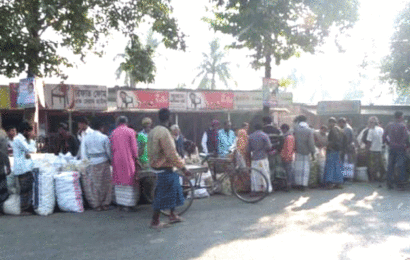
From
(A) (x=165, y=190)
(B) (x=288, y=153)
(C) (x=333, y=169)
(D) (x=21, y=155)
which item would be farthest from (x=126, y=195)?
(C) (x=333, y=169)

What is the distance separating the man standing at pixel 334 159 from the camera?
8.98m

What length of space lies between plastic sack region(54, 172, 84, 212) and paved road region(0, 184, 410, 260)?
205mm

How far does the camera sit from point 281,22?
39.4 feet

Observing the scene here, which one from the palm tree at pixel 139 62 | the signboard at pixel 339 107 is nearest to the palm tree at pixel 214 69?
the signboard at pixel 339 107

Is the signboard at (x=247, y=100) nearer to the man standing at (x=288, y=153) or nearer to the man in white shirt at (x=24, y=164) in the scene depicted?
the man standing at (x=288, y=153)

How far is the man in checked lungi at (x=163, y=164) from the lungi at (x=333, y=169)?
4536 millimetres

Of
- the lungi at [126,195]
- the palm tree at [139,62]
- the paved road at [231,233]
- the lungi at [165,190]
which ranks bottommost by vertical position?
the paved road at [231,233]

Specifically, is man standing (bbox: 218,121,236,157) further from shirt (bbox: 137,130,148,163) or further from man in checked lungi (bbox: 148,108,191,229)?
man in checked lungi (bbox: 148,108,191,229)

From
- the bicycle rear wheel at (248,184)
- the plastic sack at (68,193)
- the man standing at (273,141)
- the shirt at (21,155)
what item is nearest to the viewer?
the shirt at (21,155)

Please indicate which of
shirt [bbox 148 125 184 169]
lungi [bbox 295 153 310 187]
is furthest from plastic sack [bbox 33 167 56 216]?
lungi [bbox 295 153 310 187]

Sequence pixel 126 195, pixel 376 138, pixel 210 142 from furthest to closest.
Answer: pixel 210 142
pixel 376 138
pixel 126 195

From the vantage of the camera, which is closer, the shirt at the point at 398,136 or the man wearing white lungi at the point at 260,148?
the man wearing white lungi at the point at 260,148

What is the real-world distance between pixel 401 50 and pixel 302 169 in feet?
62.9

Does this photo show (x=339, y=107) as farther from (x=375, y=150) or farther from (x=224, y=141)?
(x=224, y=141)
